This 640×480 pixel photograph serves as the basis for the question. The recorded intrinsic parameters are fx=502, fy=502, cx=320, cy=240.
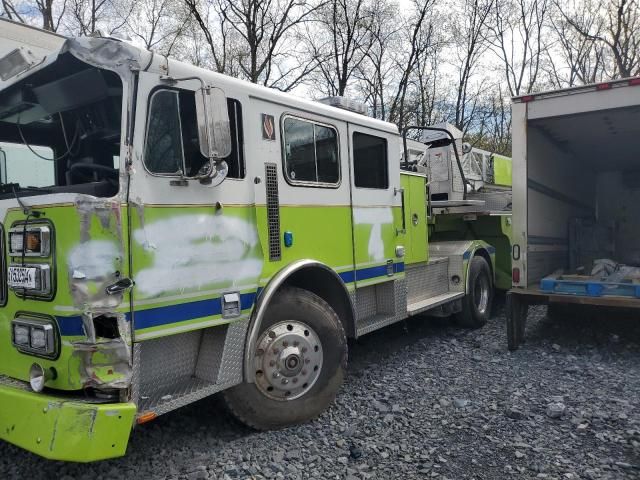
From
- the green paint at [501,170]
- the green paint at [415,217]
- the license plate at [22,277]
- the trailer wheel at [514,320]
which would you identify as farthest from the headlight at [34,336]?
the green paint at [501,170]

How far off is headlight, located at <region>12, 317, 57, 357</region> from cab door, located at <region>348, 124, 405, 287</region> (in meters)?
2.55

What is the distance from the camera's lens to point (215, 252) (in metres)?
3.33

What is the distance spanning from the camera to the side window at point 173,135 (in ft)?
9.93

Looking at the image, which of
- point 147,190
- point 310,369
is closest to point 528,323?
point 310,369

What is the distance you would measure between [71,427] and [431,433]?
2454 mm

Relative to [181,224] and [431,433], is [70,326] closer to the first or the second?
[181,224]

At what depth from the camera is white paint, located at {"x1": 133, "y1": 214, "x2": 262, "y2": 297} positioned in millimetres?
2975

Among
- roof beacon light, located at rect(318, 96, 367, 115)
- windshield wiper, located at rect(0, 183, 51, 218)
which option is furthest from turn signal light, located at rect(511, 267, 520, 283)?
windshield wiper, located at rect(0, 183, 51, 218)

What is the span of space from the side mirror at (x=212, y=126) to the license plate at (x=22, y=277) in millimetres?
1139

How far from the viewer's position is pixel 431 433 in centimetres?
A: 375

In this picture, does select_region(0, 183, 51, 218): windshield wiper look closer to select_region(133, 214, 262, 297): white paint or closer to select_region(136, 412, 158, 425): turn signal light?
select_region(133, 214, 262, 297): white paint

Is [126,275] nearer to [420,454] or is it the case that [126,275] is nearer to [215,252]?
[215,252]

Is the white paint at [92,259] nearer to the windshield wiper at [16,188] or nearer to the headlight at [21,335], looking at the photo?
the headlight at [21,335]

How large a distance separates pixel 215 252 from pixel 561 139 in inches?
225
